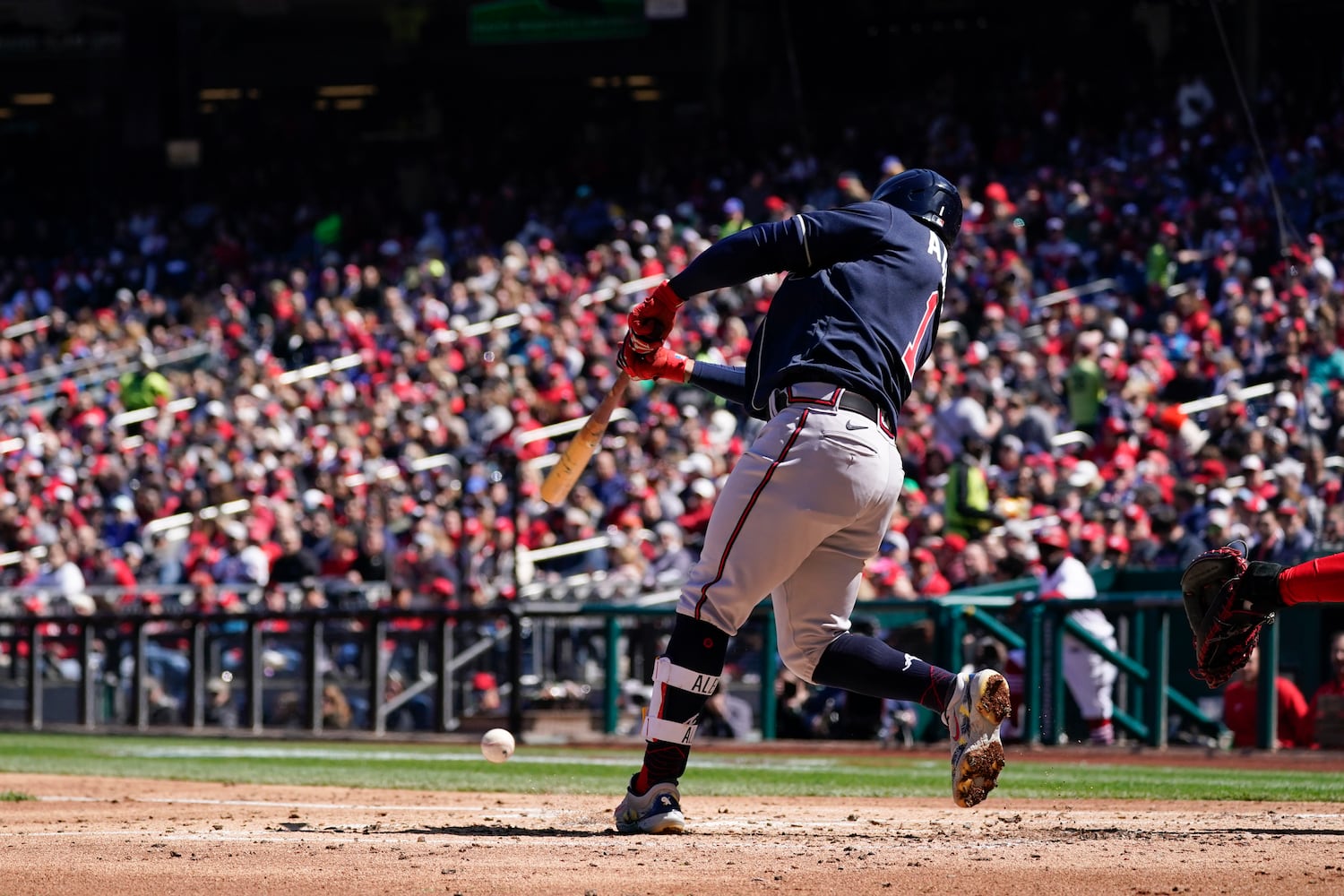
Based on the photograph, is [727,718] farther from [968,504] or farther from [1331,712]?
[1331,712]

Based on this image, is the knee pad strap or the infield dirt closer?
the infield dirt

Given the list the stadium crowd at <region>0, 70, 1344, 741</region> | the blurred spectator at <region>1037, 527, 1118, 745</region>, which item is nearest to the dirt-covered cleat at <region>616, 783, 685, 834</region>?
the blurred spectator at <region>1037, 527, 1118, 745</region>

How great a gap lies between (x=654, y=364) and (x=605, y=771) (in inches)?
158

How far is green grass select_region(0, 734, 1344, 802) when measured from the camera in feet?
25.2

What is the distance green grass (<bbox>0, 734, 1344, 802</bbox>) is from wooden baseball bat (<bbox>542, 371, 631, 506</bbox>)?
157 cm

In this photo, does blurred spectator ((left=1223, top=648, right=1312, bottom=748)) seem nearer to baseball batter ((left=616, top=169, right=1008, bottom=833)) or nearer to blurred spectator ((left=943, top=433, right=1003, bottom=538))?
blurred spectator ((left=943, top=433, right=1003, bottom=538))

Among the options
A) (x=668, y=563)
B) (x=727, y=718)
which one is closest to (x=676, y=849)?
(x=727, y=718)

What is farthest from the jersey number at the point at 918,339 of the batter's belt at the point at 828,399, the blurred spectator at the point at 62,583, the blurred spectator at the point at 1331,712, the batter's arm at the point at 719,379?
the blurred spectator at the point at 62,583

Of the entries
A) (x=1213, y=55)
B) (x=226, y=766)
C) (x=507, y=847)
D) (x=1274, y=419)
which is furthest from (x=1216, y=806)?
(x=1213, y=55)

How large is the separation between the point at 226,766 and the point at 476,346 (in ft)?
33.8

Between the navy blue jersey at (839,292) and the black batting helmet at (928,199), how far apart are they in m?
0.15

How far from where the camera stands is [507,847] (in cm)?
493

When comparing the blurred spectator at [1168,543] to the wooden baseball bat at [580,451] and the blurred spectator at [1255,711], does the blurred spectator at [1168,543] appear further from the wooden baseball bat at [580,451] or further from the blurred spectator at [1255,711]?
the wooden baseball bat at [580,451]

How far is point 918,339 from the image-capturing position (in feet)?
17.6
